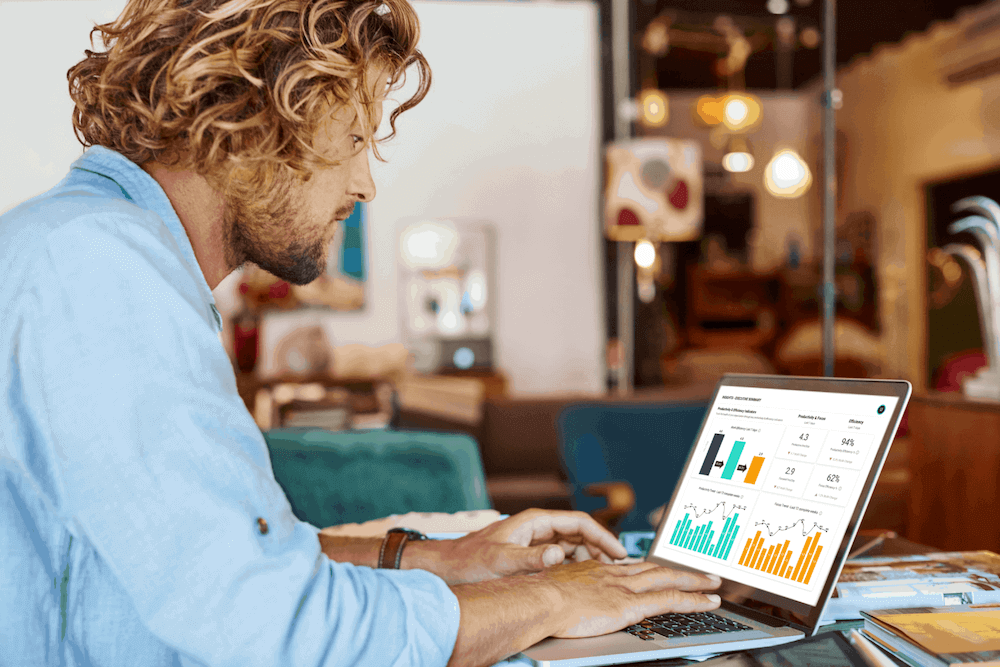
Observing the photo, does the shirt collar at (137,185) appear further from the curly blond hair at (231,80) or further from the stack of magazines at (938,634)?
the stack of magazines at (938,634)

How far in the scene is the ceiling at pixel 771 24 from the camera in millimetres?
7008

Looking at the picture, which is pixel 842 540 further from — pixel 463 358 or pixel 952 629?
Result: pixel 463 358

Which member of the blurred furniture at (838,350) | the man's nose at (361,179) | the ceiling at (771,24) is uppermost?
the ceiling at (771,24)

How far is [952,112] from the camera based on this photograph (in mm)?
→ 7281

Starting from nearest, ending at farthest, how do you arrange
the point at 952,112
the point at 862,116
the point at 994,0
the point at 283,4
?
the point at 283,4, the point at 994,0, the point at 952,112, the point at 862,116

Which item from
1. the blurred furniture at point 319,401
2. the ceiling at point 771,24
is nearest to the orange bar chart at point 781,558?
the blurred furniture at point 319,401

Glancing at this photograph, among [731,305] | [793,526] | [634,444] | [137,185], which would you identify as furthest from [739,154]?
[137,185]

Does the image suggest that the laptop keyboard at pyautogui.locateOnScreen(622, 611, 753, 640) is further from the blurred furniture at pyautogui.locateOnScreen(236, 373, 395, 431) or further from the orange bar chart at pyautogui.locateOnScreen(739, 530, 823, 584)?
the blurred furniture at pyautogui.locateOnScreen(236, 373, 395, 431)

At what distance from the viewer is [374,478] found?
158 centimetres

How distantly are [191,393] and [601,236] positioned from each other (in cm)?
554

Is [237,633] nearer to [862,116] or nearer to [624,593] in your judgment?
[624,593]

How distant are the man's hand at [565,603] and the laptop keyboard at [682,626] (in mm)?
11

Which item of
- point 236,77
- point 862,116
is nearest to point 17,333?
point 236,77

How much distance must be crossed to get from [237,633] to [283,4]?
578 millimetres
